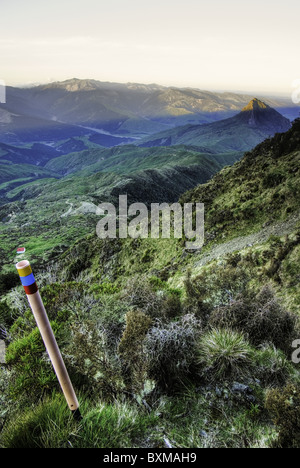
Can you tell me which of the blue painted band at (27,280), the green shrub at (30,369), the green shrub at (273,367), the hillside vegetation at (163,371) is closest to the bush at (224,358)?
the hillside vegetation at (163,371)

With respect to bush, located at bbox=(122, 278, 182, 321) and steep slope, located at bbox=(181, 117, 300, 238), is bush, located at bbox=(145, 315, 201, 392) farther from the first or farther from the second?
steep slope, located at bbox=(181, 117, 300, 238)

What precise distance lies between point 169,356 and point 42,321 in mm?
3275

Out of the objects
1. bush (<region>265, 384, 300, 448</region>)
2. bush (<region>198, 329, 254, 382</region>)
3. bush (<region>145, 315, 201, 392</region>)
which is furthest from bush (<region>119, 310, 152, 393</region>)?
bush (<region>265, 384, 300, 448</region>)

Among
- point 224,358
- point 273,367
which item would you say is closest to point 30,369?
point 224,358

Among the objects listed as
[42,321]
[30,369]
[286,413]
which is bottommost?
[30,369]

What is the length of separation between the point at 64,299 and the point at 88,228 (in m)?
85.7

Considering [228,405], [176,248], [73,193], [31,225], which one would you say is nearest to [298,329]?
[228,405]

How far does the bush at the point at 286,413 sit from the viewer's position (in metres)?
4.30

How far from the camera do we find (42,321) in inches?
152

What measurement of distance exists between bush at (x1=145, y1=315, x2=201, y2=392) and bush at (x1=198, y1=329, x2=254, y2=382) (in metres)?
0.29

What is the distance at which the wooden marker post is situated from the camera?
12.0 feet

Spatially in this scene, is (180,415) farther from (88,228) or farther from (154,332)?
(88,228)

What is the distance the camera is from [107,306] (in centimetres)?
912

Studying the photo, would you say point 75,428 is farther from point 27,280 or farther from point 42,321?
point 27,280
